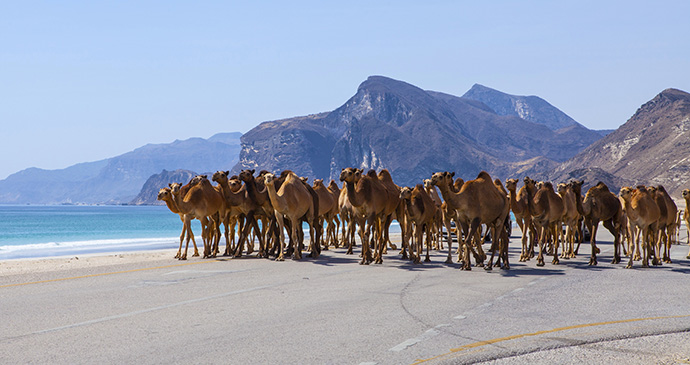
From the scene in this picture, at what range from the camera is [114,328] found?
8.94 m

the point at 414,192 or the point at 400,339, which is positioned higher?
the point at 414,192

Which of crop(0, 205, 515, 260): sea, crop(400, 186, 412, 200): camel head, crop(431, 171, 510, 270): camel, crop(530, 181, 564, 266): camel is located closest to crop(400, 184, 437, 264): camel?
crop(400, 186, 412, 200): camel head

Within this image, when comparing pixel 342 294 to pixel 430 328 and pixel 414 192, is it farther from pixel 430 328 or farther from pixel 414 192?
pixel 414 192

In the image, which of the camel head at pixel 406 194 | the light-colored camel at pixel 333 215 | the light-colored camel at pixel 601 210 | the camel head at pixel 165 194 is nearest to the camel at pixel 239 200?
the camel head at pixel 165 194

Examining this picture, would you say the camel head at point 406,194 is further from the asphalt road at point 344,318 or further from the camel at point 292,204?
the asphalt road at point 344,318

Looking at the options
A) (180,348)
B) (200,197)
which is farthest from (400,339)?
(200,197)

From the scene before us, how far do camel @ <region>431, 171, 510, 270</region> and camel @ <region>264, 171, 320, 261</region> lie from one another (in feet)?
16.1

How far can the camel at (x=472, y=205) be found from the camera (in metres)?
17.0

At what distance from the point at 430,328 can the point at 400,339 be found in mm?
827

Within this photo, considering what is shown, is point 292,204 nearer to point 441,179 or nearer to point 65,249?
point 441,179

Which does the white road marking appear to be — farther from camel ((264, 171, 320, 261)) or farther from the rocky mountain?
the rocky mountain

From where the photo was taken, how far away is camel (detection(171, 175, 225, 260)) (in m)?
21.7

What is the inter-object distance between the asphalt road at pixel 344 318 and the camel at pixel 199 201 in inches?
226

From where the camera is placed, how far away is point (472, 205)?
1714 cm
